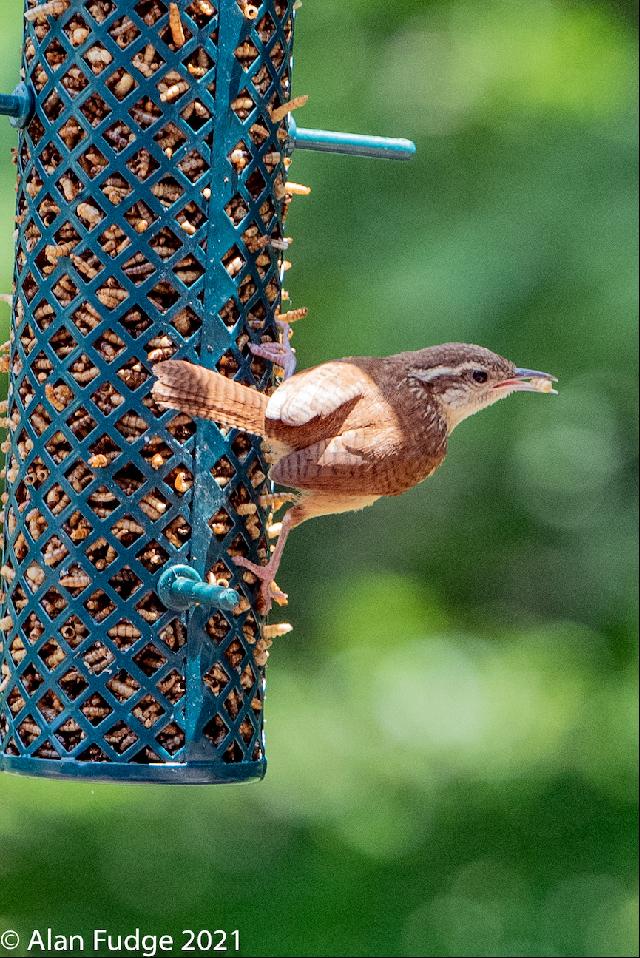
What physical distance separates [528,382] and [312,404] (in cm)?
64

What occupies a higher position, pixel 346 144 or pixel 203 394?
pixel 346 144

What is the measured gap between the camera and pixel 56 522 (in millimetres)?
3869

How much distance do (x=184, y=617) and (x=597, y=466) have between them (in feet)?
15.3

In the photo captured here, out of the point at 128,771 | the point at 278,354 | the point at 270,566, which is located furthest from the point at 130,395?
the point at 128,771

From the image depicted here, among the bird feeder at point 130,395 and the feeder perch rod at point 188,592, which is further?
the bird feeder at point 130,395

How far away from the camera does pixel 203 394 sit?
3674 millimetres

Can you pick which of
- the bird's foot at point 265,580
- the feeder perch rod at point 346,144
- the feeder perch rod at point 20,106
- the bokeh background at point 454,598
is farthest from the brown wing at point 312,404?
the bokeh background at point 454,598

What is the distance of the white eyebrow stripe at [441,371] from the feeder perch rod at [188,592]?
0.83m

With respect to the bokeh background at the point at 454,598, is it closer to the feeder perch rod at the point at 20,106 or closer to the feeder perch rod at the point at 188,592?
the feeder perch rod at the point at 188,592

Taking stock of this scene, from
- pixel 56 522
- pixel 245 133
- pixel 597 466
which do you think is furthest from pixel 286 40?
pixel 597 466

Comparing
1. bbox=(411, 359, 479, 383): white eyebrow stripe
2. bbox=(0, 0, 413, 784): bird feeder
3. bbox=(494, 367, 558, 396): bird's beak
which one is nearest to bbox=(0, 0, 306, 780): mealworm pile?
bbox=(0, 0, 413, 784): bird feeder

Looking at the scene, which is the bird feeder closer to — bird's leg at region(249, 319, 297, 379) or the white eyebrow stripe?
bird's leg at region(249, 319, 297, 379)

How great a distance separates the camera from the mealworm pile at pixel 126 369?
150 inches

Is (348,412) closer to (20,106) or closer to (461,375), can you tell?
(461,375)
